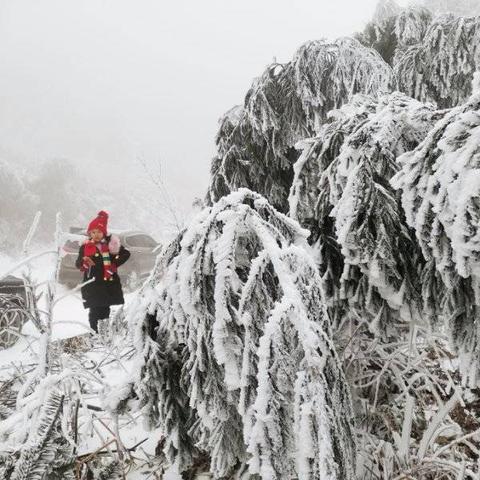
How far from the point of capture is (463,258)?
3.70 ft

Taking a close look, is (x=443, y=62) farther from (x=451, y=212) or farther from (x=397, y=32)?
(x=451, y=212)

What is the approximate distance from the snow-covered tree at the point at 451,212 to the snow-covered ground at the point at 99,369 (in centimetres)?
113

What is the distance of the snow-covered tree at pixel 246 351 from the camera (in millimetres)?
1046

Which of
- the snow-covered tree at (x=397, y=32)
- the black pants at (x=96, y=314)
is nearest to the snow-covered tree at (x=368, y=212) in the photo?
the snow-covered tree at (x=397, y=32)

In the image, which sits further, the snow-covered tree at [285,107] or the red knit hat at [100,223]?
the red knit hat at [100,223]

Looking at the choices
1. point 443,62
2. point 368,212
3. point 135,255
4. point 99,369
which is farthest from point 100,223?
point 135,255

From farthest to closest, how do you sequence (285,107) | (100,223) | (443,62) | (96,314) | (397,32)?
(96,314), (100,223), (397,32), (443,62), (285,107)

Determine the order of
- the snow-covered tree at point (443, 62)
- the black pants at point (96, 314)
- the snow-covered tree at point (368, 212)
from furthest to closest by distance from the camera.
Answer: the black pants at point (96, 314) < the snow-covered tree at point (443, 62) < the snow-covered tree at point (368, 212)

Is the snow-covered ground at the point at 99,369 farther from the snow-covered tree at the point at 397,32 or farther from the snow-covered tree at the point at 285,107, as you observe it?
the snow-covered tree at the point at 397,32

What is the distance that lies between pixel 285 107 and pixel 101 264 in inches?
118

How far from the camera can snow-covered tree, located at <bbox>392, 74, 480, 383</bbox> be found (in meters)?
1.09

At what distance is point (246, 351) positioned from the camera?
1.13 metres

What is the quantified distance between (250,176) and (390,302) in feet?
5.68

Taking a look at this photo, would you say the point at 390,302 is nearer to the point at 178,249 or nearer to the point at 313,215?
the point at 313,215
